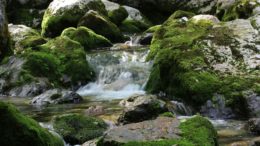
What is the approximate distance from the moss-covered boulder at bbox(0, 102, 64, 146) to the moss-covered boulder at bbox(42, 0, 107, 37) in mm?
17301

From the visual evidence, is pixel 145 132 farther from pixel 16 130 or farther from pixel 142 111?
pixel 142 111

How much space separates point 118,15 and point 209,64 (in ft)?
45.9

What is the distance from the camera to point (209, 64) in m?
11.8

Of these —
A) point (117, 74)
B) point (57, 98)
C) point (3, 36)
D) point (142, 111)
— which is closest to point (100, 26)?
point (3, 36)

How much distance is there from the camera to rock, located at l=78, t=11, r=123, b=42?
22203 millimetres

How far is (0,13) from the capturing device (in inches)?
686

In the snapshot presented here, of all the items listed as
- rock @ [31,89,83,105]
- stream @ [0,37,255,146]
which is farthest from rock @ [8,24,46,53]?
rock @ [31,89,83,105]

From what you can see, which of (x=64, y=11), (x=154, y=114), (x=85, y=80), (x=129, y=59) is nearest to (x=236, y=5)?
(x=129, y=59)

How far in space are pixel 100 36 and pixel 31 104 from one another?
8729 millimetres

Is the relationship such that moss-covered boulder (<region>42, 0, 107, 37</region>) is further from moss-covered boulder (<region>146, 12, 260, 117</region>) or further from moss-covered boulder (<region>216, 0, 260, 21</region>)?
moss-covered boulder (<region>146, 12, 260, 117</region>)

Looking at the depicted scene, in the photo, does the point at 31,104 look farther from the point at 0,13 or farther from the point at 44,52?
the point at 0,13

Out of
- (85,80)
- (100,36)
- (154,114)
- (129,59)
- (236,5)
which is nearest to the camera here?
(154,114)

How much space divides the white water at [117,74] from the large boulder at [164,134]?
5968mm

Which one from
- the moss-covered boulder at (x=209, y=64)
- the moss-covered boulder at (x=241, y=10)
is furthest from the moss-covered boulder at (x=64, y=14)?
the moss-covered boulder at (x=209, y=64)
